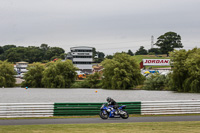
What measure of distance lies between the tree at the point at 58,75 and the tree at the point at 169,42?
99.9 meters

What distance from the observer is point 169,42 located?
7530 inches

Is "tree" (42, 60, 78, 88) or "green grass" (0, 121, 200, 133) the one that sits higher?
"tree" (42, 60, 78, 88)

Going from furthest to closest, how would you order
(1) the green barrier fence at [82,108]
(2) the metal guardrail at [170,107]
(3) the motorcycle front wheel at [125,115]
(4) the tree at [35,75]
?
(4) the tree at [35,75] → (2) the metal guardrail at [170,107] → (1) the green barrier fence at [82,108] → (3) the motorcycle front wheel at [125,115]

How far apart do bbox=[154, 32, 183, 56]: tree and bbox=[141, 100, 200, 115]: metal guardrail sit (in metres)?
165

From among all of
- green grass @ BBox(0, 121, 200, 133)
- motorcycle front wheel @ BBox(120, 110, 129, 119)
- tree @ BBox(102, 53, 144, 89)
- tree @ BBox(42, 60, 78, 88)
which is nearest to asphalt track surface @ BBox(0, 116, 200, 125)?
motorcycle front wheel @ BBox(120, 110, 129, 119)

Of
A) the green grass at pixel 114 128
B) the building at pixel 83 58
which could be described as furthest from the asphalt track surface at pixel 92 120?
the building at pixel 83 58

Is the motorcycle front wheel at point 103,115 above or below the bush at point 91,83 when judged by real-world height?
below

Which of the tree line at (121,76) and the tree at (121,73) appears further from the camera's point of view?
the tree at (121,73)

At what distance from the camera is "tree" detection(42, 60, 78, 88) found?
96375 millimetres

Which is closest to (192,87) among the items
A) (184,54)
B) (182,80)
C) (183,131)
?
(182,80)

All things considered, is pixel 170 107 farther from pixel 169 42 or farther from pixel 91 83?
pixel 169 42

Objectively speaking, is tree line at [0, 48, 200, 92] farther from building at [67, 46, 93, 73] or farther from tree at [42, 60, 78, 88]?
building at [67, 46, 93, 73]

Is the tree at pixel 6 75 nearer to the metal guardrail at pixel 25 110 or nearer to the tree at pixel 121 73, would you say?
the tree at pixel 121 73

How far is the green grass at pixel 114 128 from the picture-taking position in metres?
19.5
